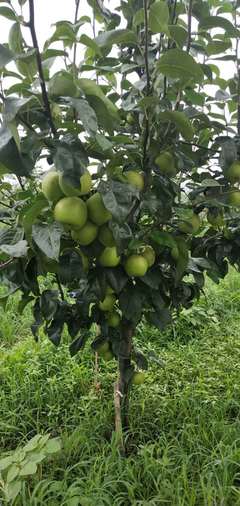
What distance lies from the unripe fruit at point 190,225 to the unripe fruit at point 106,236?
368 millimetres

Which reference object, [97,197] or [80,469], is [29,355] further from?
[97,197]

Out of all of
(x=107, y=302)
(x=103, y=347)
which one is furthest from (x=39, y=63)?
(x=103, y=347)

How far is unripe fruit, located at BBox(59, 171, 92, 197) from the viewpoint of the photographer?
A: 0.78 m

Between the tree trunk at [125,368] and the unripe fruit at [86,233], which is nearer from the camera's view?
the unripe fruit at [86,233]

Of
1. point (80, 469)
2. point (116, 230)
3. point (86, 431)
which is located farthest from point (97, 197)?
point (86, 431)

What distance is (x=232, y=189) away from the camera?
1.18m

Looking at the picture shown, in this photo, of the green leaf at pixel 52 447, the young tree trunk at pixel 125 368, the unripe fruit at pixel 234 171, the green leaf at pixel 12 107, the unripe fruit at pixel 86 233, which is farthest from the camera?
the young tree trunk at pixel 125 368

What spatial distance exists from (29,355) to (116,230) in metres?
1.71

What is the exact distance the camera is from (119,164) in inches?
37.8

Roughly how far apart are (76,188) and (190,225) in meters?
0.55

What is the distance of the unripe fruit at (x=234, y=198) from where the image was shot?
1137 millimetres

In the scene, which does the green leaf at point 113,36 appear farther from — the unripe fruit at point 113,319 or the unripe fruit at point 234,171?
the unripe fruit at point 113,319

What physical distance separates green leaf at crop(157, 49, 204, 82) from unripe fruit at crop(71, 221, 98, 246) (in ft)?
1.08

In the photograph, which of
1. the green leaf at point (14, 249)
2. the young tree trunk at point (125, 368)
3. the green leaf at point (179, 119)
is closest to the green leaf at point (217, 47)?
the green leaf at point (179, 119)
